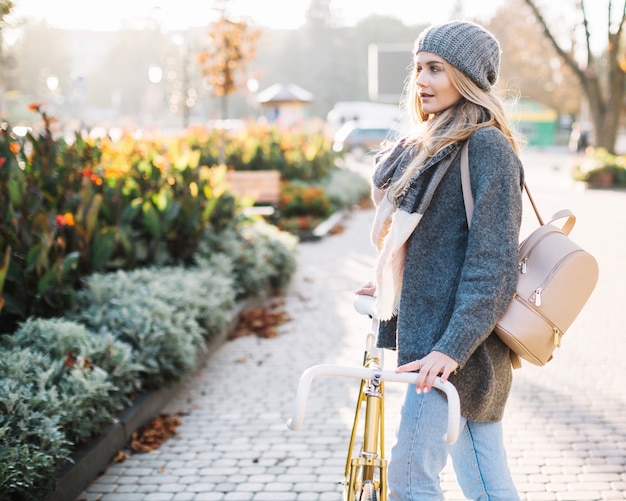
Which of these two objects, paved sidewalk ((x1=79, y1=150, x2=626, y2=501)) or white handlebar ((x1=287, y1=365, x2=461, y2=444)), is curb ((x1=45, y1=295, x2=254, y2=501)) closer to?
paved sidewalk ((x1=79, y1=150, x2=626, y2=501))

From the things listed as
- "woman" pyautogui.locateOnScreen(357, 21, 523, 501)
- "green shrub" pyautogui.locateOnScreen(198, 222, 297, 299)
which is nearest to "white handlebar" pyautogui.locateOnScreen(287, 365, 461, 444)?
"woman" pyautogui.locateOnScreen(357, 21, 523, 501)

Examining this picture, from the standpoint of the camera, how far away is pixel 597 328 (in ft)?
21.3

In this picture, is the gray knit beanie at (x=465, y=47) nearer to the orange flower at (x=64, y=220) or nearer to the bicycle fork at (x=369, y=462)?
the bicycle fork at (x=369, y=462)

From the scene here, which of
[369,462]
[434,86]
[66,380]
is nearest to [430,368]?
[369,462]

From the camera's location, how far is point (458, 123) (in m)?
2.07

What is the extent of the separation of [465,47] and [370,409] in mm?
1033

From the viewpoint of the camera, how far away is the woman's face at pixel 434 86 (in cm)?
209

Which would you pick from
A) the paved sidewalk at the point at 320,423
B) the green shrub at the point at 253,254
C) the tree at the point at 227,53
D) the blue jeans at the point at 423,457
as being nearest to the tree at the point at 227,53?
the tree at the point at 227,53

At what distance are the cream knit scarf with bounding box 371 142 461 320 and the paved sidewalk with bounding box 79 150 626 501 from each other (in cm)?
165

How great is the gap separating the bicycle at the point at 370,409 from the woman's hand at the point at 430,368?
2.5 inches

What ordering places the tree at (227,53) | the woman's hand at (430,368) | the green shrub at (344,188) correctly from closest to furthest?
the woman's hand at (430,368) → the tree at (227,53) → the green shrub at (344,188)

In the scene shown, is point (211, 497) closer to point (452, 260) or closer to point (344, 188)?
point (452, 260)

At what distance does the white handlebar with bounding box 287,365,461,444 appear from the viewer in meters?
1.69

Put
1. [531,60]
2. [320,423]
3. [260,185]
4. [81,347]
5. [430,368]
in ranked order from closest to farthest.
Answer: [430,368]
[81,347]
[320,423]
[260,185]
[531,60]
